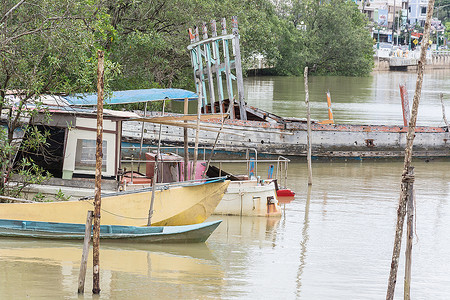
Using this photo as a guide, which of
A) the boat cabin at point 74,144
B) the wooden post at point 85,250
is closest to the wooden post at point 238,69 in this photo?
the boat cabin at point 74,144

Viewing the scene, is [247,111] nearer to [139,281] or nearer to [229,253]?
[229,253]

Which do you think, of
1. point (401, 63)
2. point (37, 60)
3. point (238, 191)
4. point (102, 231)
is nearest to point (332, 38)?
point (401, 63)

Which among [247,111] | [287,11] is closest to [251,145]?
[247,111]

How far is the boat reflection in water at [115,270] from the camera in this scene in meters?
11.0

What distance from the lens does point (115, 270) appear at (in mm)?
12195

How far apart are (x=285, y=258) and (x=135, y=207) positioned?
306 cm

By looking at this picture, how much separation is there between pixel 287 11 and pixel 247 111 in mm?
50910

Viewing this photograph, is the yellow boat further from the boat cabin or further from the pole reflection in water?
the pole reflection in water

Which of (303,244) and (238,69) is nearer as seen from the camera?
(303,244)

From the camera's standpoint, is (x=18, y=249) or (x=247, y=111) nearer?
(x=18, y=249)

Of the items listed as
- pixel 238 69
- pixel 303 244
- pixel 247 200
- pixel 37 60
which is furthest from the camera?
pixel 238 69

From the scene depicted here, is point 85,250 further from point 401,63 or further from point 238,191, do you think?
point 401,63

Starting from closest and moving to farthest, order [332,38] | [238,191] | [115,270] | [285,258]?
[115,270] < [285,258] < [238,191] < [332,38]

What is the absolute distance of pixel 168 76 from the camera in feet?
94.9
